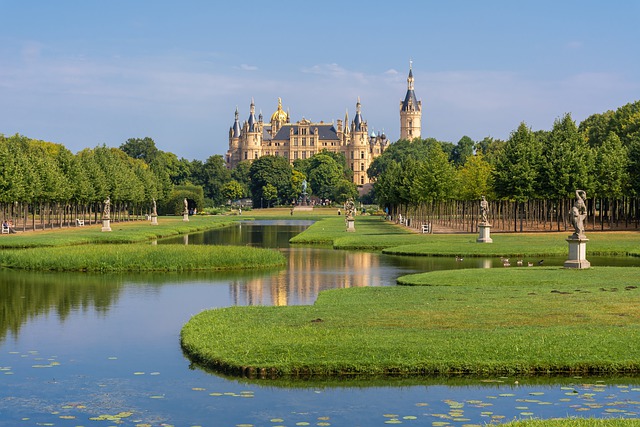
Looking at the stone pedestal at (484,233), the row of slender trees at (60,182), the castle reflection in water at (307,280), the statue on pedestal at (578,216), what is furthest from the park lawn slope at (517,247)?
the row of slender trees at (60,182)

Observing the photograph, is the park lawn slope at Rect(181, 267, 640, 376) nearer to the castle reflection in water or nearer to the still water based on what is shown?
the still water

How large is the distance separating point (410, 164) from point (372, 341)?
90648mm

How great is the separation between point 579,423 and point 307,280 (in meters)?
23.7

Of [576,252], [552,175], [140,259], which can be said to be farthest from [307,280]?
[552,175]

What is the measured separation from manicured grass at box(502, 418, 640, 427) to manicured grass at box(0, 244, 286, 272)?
29986 mm

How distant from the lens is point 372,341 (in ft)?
68.4

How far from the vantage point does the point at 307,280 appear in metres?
37.8

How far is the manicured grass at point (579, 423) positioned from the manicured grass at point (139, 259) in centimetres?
2999

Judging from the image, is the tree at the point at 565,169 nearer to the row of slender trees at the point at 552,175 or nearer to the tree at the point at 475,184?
the row of slender trees at the point at 552,175

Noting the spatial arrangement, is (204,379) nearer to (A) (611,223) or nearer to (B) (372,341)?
(B) (372,341)

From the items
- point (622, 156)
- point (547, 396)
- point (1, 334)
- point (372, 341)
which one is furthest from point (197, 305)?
point (622, 156)

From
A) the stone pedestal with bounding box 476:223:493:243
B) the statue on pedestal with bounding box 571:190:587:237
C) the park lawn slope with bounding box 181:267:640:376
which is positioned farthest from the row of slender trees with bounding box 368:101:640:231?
the park lawn slope with bounding box 181:267:640:376

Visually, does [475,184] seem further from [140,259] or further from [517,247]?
[140,259]

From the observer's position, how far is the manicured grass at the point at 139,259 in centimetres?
4309
